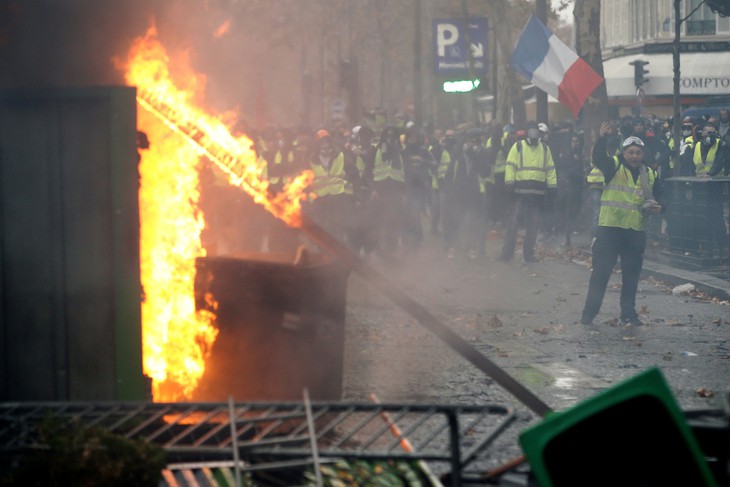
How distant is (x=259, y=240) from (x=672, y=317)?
7.38 metres

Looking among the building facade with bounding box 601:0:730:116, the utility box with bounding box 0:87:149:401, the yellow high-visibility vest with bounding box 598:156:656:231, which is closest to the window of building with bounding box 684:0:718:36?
the building facade with bounding box 601:0:730:116

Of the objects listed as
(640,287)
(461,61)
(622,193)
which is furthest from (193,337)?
(461,61)

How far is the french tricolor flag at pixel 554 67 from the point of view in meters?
19.0

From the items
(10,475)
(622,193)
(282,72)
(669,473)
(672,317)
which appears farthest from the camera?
(282,72)

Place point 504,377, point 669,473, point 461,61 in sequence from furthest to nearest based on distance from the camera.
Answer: point 461,61 → point 504,377 → point 669,473

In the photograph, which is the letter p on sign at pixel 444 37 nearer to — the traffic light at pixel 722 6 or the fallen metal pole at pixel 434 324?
the traffic light at pixel 722 6

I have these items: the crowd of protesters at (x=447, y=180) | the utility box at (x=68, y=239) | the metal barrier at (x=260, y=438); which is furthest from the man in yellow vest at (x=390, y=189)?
the metal barrier at (x=260, y=438)

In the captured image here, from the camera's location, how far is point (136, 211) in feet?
18.5

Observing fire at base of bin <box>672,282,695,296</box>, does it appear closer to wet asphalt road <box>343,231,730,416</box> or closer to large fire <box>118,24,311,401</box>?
wet asphalt road <box>343,231,730,416</box>

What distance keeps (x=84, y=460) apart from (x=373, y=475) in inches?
36.8

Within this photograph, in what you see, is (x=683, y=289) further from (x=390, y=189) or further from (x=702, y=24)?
(x=702, y=24)

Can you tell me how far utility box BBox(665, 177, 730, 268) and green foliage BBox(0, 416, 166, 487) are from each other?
14915mm

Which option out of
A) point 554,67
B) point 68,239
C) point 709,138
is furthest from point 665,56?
point 68,239

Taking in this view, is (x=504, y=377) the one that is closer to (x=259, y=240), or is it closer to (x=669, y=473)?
(x=669, y=473)
